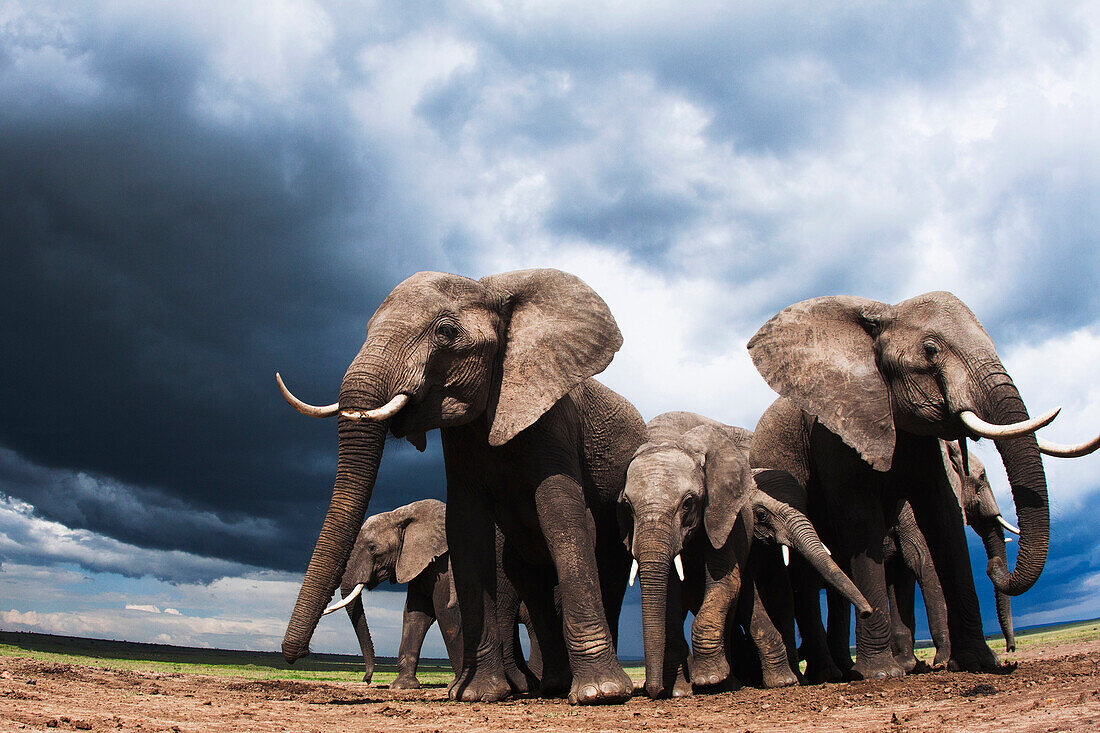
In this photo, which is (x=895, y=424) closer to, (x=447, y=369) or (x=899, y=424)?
(x=899, y=424)

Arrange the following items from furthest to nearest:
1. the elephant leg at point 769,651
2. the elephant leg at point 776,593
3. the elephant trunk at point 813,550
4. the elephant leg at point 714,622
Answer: the elephant leg at point 776,593 < the elephant leg at point 769,651 < the elephant trunk at point 813,550 < the elephant leg at point 714,622

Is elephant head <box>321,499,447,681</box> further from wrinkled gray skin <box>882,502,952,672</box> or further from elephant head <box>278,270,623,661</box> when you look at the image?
elephant head <box>278,270,623,661</box>

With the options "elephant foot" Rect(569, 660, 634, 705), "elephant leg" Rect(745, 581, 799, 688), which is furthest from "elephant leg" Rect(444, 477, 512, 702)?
"elephant leg" Rect(745, 581, 799, 688)

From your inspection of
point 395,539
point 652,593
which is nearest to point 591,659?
point 652,593

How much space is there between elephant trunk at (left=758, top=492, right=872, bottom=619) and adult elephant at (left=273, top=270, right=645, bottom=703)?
205 centimetres

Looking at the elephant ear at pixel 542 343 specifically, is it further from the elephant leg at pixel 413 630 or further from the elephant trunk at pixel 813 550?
the elephant leg at pixel 413 630

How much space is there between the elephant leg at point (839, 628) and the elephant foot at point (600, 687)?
5.41m

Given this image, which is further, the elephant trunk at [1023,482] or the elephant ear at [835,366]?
the elephant ear at [835,366]

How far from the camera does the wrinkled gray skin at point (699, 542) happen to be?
8.24m

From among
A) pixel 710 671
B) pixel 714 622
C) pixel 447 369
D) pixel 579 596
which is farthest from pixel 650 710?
pixel 447 369

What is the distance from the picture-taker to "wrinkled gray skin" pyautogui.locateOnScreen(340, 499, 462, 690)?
16.6 meters

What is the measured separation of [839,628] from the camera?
40.8ft

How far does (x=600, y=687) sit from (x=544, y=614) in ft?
8.77

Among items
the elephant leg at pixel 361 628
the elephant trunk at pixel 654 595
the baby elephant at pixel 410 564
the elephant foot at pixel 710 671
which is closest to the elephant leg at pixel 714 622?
the elephant foot at pixel 710 671
